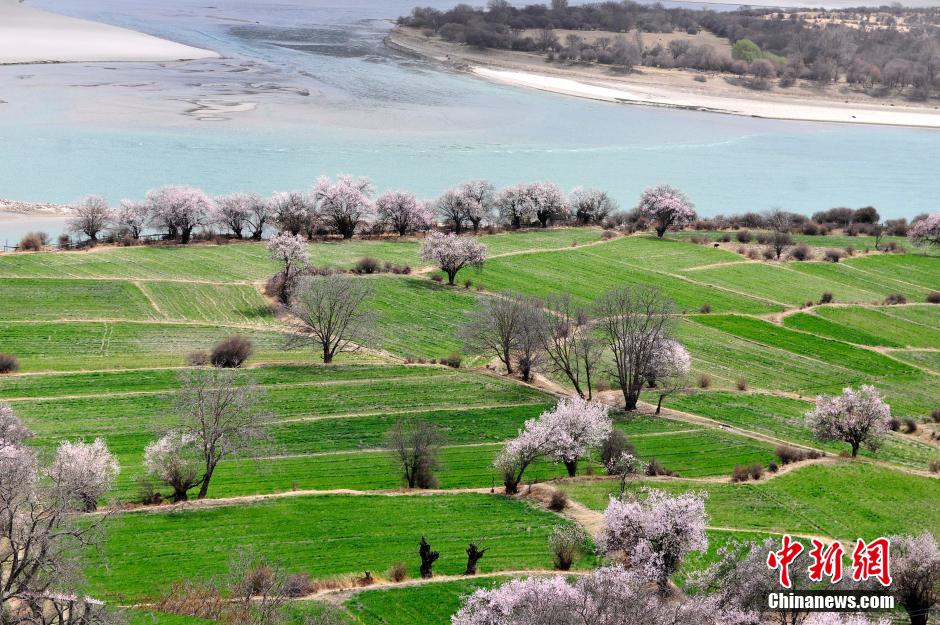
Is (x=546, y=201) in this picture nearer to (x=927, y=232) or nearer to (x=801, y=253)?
(x=801, y=253)

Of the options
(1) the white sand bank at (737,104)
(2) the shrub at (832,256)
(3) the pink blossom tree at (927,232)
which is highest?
(1) the white sand bank at (737,104)

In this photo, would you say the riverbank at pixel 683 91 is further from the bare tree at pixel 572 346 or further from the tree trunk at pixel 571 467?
the tree trunk at pixel 571 467

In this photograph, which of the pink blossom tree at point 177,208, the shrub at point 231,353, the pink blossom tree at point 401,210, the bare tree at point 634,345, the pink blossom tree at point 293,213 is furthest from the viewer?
the pink blossom tree at point 401,210

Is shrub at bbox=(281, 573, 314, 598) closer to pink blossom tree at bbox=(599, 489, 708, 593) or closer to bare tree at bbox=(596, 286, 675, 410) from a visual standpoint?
pink blossom tree at bbox=(599, 489, 708, 593)

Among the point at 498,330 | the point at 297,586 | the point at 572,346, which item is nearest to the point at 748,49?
the point at 498,330

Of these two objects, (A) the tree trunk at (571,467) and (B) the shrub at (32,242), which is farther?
(B) the shrub at (32,242)

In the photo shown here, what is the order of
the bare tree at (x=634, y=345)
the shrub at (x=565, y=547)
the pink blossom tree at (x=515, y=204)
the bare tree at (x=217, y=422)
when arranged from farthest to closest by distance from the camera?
1. the pink blossom tree at (x=515, y=204)
2. the bare tree at (x=634, y=345)
3. the bare tree at (x=217, y=422)
4. the shrub at (x=565, y=547)

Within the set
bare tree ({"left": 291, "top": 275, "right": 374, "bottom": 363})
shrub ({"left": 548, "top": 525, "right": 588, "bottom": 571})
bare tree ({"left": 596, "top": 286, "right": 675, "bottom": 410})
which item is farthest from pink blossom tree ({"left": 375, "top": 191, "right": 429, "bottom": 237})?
shrub ({"left": 548, "top": 525, "right": 588, "bottom": 571})

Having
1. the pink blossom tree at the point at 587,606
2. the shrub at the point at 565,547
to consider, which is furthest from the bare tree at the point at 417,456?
the pink blossom tree at the point at 587,606

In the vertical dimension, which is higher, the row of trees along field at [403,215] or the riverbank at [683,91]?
the riverbank at [683,91]
